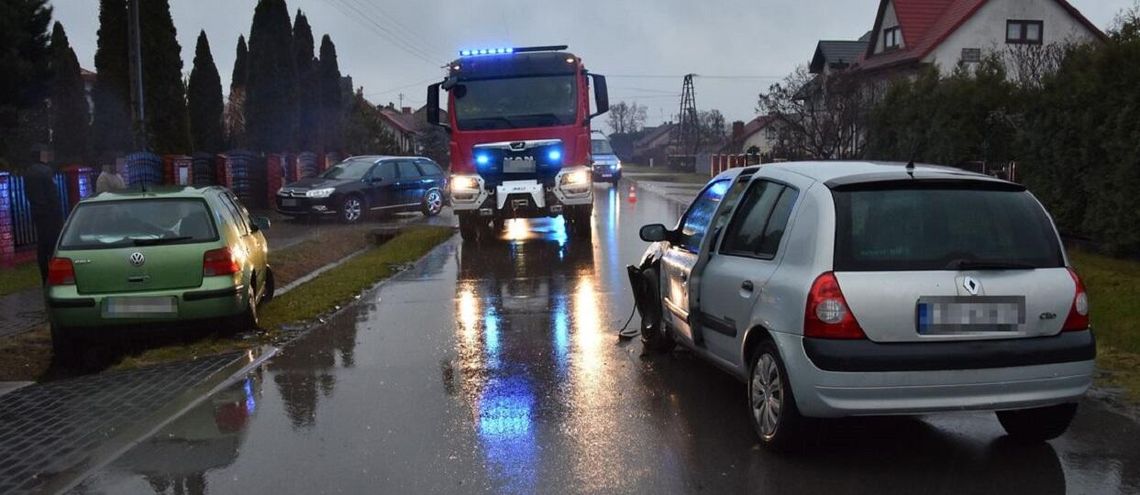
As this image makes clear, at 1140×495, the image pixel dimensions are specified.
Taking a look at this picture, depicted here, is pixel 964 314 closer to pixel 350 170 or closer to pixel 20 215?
pixel 20 215

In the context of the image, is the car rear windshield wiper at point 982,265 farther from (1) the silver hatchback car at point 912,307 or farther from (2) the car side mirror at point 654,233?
(2) the car side mirror at point 654,233

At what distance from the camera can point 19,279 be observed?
1240cm

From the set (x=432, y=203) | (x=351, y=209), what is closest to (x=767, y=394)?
(x=351, y=209)

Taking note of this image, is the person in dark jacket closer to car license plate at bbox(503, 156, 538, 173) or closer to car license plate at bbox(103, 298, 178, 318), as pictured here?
car license plate at bbox(103, 298, 178, 318)

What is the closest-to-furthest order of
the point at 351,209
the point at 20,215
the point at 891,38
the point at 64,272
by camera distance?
the point at 64,272
the point at 20,215
the point at 351,209
the point at 891,38

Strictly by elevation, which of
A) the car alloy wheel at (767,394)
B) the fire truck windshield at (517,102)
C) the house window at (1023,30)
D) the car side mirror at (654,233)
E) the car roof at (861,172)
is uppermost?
the house window at (1023,30)

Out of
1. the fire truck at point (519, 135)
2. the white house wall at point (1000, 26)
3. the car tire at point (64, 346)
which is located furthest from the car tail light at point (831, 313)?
the white house wall at point (1000, 26)

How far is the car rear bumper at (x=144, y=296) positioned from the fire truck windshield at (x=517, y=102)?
26.3ft

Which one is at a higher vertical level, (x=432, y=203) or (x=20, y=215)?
(x=20, y=215)

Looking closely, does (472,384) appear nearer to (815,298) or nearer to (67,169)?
(815,298)

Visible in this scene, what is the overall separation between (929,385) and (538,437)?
214cm

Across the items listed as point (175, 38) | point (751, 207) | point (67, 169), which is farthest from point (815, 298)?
point (175, 38)

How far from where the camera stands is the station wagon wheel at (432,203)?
24.4 metres

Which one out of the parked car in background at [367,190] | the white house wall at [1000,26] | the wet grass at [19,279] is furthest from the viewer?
the white house wall at [1000,26]
